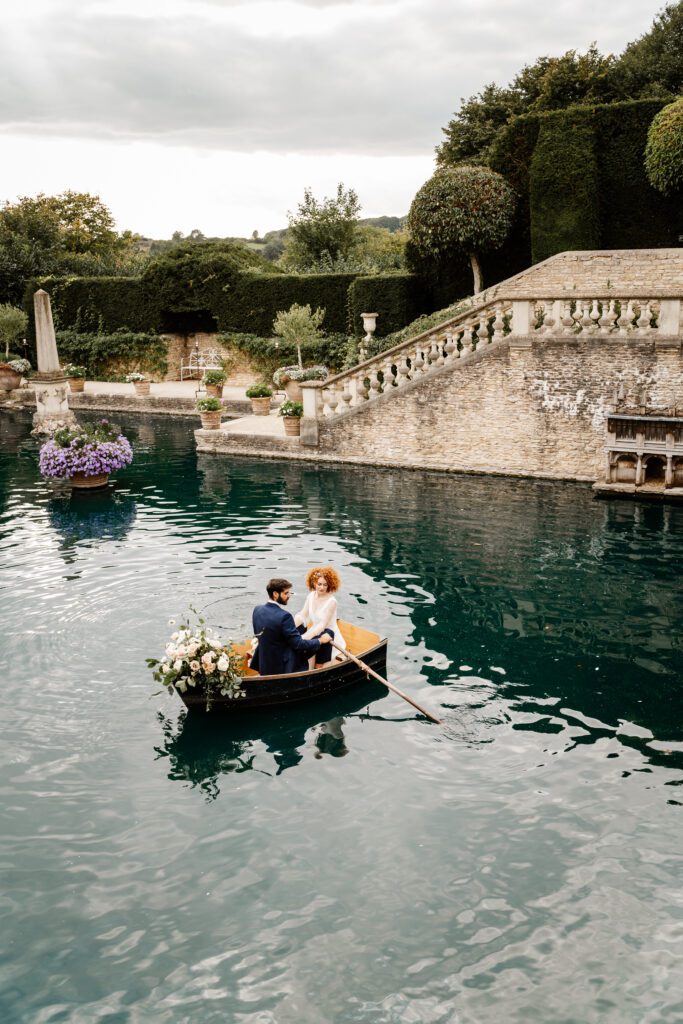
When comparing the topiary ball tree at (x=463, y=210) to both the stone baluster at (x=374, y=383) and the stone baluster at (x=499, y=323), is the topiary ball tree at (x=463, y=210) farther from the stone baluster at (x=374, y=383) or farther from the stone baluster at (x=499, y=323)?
the stone baluster at (x=499, y=323)

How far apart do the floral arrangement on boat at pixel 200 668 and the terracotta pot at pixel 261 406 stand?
610 inches

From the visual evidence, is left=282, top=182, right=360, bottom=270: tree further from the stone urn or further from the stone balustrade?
the stone balustrade

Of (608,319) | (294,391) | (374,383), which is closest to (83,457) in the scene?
(374,383)

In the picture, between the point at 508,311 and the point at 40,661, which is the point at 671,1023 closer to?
the point at 40,661

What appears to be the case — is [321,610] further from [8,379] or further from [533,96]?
[533,96]

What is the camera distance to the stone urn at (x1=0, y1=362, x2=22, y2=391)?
2920cm

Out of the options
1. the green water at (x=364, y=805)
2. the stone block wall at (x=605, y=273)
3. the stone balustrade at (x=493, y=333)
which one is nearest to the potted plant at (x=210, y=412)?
the stone balustrade at (x=493, y=333)

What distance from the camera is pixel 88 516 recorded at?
15383mm

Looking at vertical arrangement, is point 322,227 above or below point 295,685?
above

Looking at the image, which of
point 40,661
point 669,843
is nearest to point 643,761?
point 669,843

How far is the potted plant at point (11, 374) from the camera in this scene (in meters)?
29.2

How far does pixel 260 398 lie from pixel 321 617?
1491 cm

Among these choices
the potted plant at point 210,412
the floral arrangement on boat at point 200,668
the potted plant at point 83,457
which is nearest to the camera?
the floral arrangement on boat at point 200,668

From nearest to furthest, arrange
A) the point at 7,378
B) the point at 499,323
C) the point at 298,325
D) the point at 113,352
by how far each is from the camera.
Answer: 1. the point at 499,323
2. the point at 298,325
3. the point at 7,378
4. the point at 113,352
